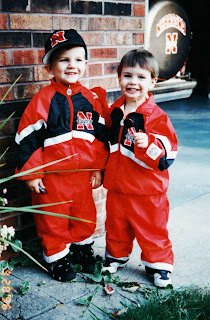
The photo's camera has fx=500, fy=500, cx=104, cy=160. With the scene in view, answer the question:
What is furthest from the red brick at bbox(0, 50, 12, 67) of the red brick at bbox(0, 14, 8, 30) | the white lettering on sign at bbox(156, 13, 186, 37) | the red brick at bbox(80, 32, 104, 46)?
the white lettering on sign at bbox(156, 13, 186, 37)

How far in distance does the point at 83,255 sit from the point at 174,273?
575 mm

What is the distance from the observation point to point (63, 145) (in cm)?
282

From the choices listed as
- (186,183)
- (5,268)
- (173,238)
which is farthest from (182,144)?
(5,268)

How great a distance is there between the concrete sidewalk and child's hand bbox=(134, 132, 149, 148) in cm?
84

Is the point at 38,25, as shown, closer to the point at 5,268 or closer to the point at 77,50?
the point at 77,50

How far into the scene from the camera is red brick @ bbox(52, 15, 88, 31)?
312 cm

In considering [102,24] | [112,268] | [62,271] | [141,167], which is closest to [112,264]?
[112,268]

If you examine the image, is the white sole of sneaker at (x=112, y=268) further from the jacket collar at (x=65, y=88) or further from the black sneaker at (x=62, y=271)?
the jacket collar at (x=65, y=88)

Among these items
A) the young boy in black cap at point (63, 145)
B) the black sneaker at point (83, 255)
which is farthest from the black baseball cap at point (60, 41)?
the black sneaker at point (83, 255)

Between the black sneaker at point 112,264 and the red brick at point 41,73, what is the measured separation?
119 centimetres

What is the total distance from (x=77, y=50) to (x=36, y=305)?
4.64 ft

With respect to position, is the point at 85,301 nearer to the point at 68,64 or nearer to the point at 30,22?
the point at 68,64

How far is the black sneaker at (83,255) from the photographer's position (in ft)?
10.2

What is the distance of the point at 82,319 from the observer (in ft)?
8.35
